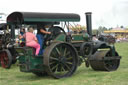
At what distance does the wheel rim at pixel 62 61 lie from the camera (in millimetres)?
6172

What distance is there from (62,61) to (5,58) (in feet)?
12.7

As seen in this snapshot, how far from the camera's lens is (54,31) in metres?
6.68

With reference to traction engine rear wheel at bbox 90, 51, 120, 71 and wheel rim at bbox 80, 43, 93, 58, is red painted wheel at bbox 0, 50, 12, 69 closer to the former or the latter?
wheel rim at bbox 80, 43, 93, 58

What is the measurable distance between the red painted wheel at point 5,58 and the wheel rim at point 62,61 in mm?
3142

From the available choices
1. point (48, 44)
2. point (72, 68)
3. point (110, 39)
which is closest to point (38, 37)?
point (48, 44)

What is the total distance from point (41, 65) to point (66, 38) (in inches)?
46.7

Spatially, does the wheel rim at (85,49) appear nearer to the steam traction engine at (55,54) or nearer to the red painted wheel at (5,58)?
the steam traction engine at (55,54)

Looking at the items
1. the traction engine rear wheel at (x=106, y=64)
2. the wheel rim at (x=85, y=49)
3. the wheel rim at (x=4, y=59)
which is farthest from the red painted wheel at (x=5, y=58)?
the traction engine rear wheel at (x=106, y=64)

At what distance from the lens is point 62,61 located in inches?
247

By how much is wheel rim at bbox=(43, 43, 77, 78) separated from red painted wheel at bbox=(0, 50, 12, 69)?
3.14 meters

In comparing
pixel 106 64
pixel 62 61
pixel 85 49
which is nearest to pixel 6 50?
pixel 85 49

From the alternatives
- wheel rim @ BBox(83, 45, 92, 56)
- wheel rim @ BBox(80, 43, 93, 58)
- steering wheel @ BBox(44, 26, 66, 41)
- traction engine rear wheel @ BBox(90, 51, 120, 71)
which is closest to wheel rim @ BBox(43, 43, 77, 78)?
steering wheel @ BBox(44, 26, 66, 41)

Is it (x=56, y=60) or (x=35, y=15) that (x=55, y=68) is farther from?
(x=35, y=15)

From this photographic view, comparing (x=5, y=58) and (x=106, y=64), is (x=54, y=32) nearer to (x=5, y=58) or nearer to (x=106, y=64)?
(x=106, y=64)
